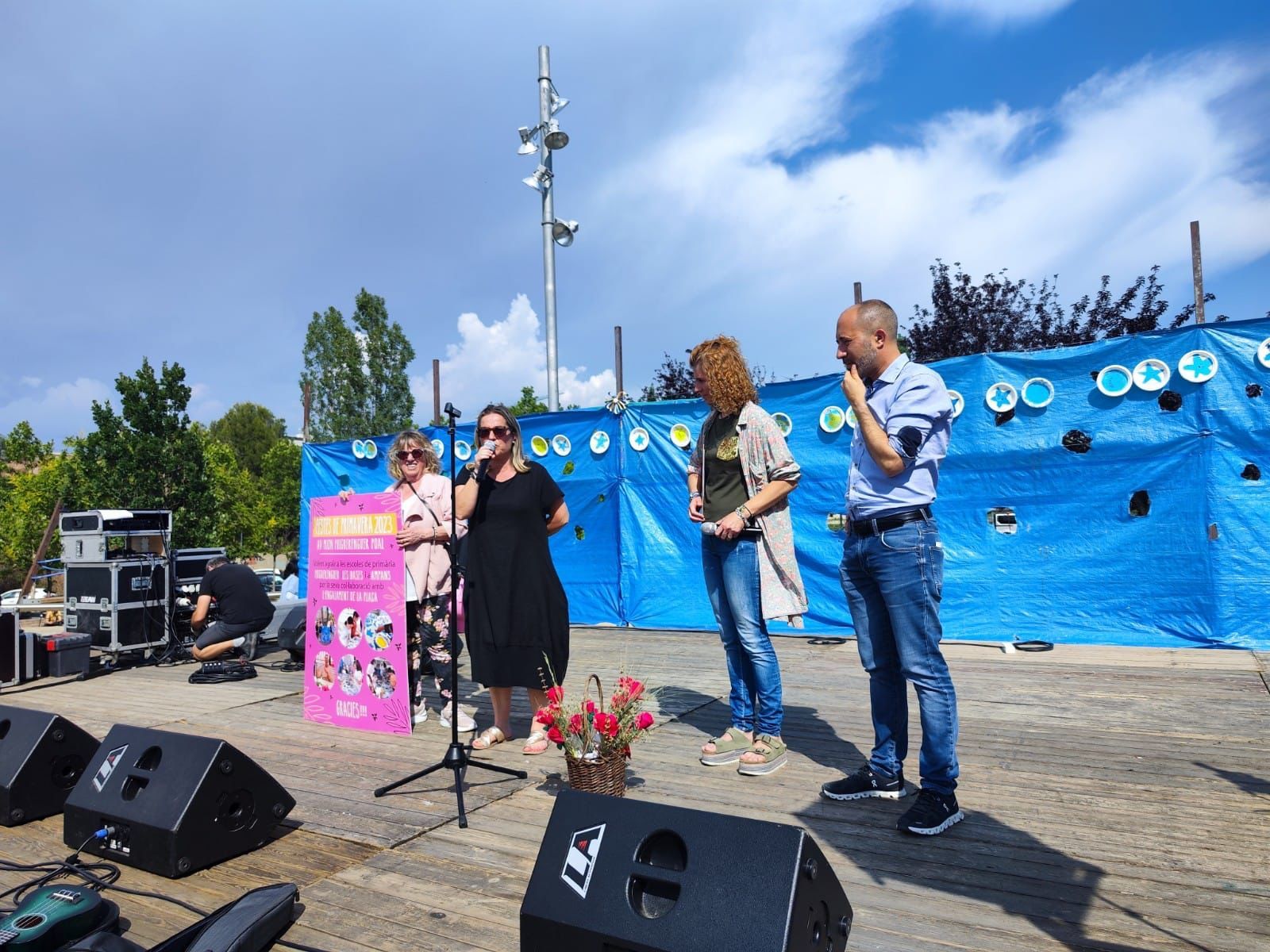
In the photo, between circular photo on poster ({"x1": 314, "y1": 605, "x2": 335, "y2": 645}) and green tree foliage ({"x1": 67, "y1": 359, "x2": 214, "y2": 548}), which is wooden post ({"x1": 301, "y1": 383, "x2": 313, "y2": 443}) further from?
circular photo on poster ({"x1": 314, "y1": 605, "x2": 335, "y2": 645})

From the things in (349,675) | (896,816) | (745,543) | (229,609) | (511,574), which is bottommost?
(896,816)

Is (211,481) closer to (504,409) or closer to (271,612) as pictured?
(271,612)

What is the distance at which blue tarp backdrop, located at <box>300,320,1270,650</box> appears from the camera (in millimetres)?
5738

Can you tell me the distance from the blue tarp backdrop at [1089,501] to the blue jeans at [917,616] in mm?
4073

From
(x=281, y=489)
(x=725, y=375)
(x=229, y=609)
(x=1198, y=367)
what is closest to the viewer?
(x=725, y=375)

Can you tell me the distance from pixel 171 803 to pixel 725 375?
271cm

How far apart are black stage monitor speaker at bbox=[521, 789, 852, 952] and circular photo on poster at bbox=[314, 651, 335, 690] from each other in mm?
3256

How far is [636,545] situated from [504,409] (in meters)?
4.46

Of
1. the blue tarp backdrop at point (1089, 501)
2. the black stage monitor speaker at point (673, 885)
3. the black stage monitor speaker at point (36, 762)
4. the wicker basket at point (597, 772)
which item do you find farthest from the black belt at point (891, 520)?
the blue tarp backdrop at point (1089, 501)

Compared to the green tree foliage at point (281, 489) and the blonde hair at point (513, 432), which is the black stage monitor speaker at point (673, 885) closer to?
the blonde hair at point (513, 432)

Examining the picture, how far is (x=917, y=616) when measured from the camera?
8.93 ft

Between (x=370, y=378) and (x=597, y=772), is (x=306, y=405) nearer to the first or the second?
(x=370, y=378)

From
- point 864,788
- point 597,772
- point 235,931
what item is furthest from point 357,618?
point 864,788

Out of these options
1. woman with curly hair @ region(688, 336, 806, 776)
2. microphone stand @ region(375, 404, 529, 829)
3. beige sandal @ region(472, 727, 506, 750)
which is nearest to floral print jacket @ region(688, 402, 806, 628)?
woman with curly hair @ region(688, 336, 806, 776)
